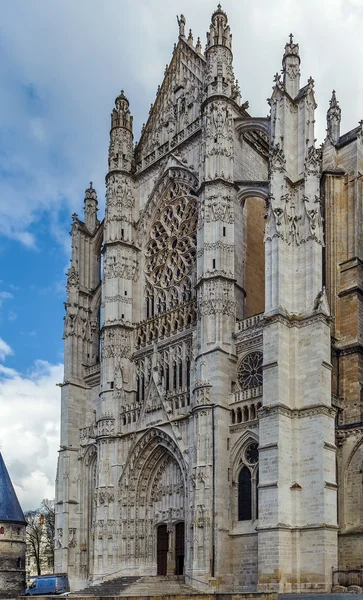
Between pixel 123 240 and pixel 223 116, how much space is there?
811 centimetres

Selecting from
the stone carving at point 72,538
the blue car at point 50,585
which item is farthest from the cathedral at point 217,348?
Answer: the blue car at point 50,585

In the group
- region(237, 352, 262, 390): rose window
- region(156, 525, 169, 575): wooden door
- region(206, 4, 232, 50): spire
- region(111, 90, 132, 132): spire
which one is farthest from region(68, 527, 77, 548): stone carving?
region(206, 4, 232, 50): spire

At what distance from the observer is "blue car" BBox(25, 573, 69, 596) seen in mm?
35094

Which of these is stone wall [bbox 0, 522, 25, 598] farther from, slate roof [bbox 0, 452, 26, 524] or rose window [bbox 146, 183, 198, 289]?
rose window [bbox 146, 183, 198, 289]

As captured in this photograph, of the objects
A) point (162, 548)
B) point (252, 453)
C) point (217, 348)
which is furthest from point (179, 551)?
point (217, 348)

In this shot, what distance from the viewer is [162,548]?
33281mm

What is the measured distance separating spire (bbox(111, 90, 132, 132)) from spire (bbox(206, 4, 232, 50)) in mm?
6800

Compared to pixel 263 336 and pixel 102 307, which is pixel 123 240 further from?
pixel 263 336

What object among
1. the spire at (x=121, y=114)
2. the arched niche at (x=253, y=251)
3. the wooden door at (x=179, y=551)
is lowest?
the wooden door at (x=179, y=551)

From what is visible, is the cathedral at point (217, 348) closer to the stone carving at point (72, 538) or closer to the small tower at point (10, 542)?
the stone carving at point (72, 538)

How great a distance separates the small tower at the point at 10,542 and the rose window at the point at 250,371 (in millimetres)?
18462

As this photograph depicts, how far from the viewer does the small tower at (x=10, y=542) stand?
138 feet

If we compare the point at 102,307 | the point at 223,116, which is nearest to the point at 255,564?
the point at 102,307

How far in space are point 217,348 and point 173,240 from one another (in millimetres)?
8191
